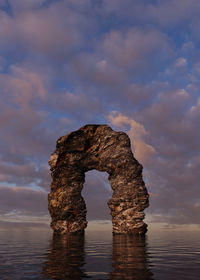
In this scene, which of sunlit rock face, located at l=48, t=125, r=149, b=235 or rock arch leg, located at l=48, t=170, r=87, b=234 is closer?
sunlit rock face, located at l=48, t=125, r=149, b=235

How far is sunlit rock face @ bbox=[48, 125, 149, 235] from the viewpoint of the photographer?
125 ft

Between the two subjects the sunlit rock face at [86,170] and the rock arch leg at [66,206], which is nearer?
the sunlit rock face at [86,170]

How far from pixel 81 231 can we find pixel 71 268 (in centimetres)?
3549

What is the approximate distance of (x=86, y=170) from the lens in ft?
147

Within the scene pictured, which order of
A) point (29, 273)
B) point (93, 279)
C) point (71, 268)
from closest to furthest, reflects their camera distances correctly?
point (93, 279) < point (29, 273) < point (71, 268)

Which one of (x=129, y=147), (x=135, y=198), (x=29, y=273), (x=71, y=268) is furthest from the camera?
(x=129, y=147)

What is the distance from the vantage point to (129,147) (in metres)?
41.3

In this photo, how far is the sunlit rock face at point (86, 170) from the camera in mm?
38091

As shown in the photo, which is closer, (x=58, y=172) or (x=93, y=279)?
(x=93, y=279)

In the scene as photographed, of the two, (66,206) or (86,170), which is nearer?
(66,206)

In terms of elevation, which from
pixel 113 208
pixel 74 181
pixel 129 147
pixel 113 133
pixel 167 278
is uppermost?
pixel 113 133

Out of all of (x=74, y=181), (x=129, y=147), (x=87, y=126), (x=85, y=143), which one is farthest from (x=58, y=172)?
(x=129, y=147)

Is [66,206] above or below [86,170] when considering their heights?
below

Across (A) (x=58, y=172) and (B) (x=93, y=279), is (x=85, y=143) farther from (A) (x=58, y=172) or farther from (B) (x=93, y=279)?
(B) (x=93, y=279)
